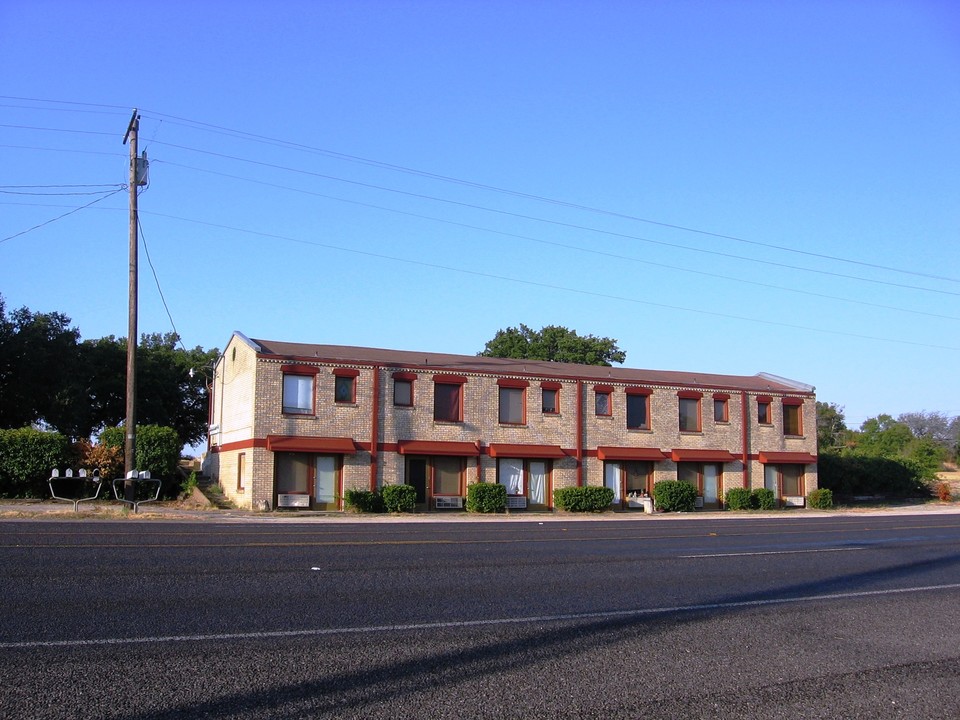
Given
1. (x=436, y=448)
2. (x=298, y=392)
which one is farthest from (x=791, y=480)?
(x=298, y=392)

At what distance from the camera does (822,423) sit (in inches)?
3905

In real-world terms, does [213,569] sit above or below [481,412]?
below

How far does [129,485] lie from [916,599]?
24565mm

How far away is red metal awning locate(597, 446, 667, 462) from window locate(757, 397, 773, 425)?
6.22 m

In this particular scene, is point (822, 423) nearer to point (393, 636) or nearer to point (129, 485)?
point (129, 485)

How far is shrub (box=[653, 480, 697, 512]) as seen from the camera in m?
39.7

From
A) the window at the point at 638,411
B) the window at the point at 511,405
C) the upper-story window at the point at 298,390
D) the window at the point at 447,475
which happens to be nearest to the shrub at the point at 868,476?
the window at the point at 638,411

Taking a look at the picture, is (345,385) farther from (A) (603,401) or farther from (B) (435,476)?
(A) (603,401)

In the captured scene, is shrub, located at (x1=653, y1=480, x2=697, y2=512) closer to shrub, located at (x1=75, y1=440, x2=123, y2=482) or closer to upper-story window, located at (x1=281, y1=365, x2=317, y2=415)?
upper-story window, located at (x1=281, y1=365, x2=317, y2=415)

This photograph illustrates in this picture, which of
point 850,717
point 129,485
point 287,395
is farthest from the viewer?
point 287,395

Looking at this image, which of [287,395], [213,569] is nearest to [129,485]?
[287,395]

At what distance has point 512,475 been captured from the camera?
38.7 m

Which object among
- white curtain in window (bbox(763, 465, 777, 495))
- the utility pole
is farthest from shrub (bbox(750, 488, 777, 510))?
the utility pole

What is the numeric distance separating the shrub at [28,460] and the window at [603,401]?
828 inches
